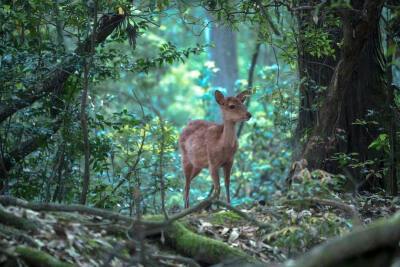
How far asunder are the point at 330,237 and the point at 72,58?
3761mm

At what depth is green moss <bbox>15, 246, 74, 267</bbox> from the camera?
3.99m

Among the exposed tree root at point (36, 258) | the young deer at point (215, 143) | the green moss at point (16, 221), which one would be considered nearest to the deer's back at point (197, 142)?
the young deer at point (215, 143)

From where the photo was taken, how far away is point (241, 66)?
26703 mm

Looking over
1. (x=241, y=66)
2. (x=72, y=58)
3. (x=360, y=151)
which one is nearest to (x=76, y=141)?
(x=72, y=58)

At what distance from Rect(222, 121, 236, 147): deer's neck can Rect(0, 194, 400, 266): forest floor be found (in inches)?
77.0

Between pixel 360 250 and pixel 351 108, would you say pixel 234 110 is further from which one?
pixel 360 250

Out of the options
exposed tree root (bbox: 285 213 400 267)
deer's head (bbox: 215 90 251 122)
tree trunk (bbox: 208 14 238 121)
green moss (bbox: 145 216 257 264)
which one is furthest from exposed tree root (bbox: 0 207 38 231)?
tree trunk (bbox: 208 14 238 121)

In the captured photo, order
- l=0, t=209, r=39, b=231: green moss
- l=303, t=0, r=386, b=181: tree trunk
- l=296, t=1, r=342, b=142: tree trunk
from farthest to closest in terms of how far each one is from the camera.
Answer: l=296, t=1, r=342, b=142: tree trunk → l=303, t=0, r=386, b=181: tree trunk → l=0, t=209, r=39, b=231: green moss

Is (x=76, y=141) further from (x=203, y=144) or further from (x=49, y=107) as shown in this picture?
(x=203, y=144)

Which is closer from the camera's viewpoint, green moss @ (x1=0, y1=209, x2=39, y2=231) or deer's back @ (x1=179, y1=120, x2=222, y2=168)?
green moss @ (x1=0, y1=209, x2=39, y2=231)

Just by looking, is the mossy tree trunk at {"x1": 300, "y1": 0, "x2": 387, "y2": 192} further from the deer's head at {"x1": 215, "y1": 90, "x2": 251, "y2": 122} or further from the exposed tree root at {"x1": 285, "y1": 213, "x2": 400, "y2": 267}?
the exposed tree root at {"x1": 285, "y1": 213, "x2": 400, "y2": 267}

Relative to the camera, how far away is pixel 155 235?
17.8ft

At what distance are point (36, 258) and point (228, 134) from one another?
15.7 ft

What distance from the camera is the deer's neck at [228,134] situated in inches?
328
